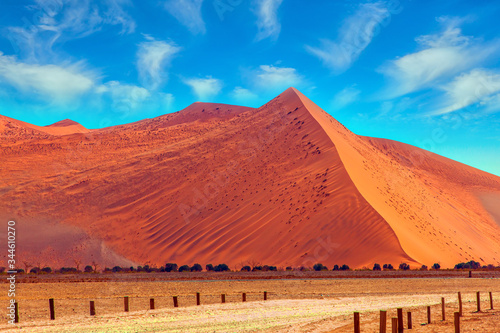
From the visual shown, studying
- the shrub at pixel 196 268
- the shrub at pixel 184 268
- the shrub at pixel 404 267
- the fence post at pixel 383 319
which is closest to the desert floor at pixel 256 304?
the fence post at pixel 383 319

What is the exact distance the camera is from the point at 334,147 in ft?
204

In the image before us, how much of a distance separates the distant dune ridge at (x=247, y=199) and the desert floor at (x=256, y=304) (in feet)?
47.4

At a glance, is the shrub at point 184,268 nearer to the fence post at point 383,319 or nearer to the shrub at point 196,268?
the shrub at point 196,268

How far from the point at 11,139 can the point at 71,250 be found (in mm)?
48004

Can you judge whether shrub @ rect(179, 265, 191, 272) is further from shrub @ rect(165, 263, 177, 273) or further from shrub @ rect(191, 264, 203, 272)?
shrub @ rect(165, 263, 177, 273)

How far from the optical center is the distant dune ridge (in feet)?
155

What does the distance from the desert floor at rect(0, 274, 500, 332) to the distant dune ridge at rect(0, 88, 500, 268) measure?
1445 cm

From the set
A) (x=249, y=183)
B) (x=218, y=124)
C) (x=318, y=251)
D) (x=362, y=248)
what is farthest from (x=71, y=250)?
(x=218, y=124)

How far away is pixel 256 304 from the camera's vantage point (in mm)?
20547

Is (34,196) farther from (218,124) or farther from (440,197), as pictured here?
(440,197)

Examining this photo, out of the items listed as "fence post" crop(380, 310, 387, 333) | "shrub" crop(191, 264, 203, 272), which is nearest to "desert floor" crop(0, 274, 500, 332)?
"fence post" crop(380, 310, 387, 333)

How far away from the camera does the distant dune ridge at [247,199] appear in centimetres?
4734

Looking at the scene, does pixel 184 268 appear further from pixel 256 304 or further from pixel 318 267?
pixel 256 304

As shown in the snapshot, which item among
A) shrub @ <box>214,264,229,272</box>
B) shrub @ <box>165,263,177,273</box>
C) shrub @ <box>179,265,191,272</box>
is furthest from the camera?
shrub @ <box>165,263,177,273</box>
